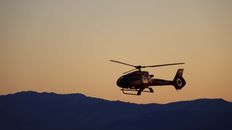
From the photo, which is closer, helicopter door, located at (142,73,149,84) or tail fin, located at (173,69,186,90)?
helicopter door, located at (142,73,149,84)

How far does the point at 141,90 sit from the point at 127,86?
2.12 m

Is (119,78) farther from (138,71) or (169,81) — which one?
(169,81)

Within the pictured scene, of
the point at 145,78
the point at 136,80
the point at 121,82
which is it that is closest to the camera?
the point at 136,80

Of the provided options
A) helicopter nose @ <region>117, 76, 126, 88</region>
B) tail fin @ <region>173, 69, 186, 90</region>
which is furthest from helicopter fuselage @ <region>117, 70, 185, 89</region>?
tail fin @ <region>173, 69, 186, 90</region>

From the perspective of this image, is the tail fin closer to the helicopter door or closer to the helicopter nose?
the helicopter door

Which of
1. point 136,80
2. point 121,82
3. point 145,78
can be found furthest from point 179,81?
point 121,82

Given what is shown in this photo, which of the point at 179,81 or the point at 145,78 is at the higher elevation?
the point at 145,78

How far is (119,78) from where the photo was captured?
71.4 meters

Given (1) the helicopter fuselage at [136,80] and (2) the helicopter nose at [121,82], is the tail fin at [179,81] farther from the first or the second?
(2) the helicopter nose at [121,82]

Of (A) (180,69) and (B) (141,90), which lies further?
(A) (180,69)

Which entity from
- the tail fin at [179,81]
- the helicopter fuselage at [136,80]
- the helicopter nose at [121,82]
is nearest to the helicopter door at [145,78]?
the helicopter fuselage at [136,80]

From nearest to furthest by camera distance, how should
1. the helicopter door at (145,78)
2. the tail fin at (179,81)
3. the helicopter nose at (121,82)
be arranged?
1. the helicopter nose at (121,82)
2. the helicopter door at (145,78)
3. the tail fin at (179,81)

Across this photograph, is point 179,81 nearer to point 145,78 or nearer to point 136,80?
point 145,78

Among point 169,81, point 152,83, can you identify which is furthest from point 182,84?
point 152,83
